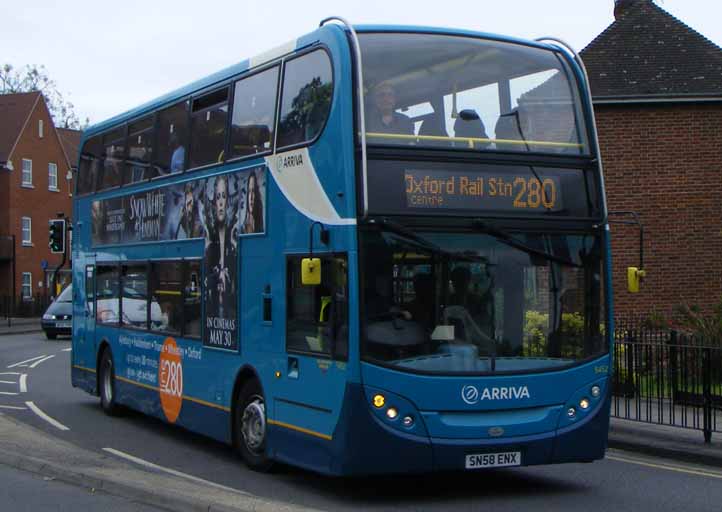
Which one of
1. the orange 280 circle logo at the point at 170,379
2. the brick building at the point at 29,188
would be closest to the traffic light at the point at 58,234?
the orange 280 circle logo at the point at 170,379

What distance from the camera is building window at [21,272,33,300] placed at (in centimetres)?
6662

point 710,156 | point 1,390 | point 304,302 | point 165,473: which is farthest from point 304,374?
point 710,156

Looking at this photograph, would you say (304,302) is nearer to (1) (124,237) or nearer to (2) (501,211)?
(2) (501,211)

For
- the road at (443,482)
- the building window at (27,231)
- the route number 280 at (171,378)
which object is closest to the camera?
the road at (443,482)

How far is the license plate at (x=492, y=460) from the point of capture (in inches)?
368

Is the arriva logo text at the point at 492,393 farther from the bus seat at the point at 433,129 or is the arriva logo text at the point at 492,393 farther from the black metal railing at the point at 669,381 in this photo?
the black metal railing at the point at 669,381

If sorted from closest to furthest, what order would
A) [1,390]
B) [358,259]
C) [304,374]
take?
1. [358,259]
2. [304,374]
3. [1,390]

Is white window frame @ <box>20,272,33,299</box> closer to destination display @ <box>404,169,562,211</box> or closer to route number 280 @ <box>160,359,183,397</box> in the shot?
route number 280 @ <box>160,359,183,397</box>

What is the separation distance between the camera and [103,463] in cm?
1110

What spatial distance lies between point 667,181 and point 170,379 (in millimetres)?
13042

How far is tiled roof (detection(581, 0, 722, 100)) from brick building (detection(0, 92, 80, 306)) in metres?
45.2

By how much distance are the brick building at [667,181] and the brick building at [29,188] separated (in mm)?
46292

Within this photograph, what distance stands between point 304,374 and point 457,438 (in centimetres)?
155

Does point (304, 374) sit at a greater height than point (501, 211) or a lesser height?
lesser
